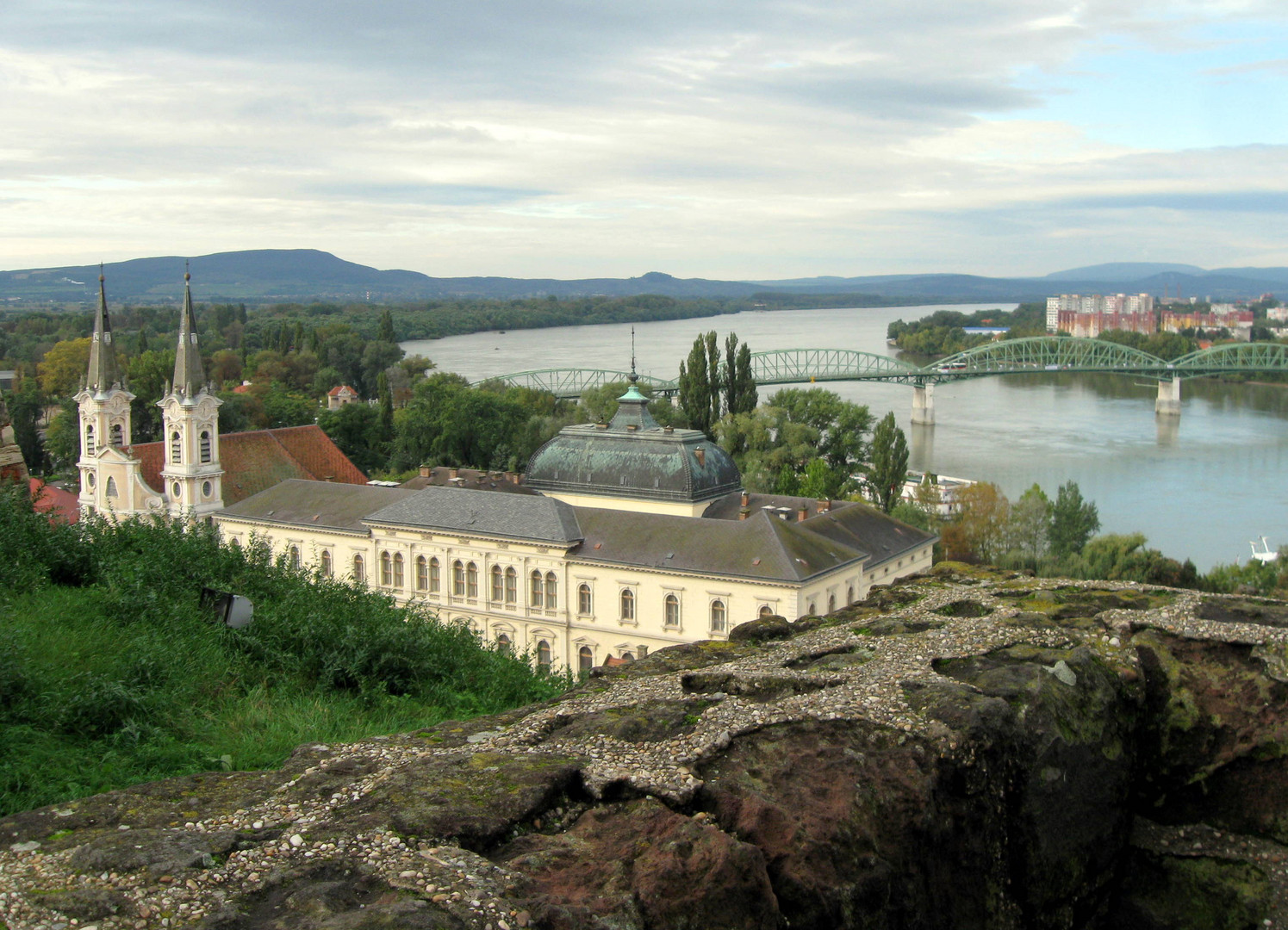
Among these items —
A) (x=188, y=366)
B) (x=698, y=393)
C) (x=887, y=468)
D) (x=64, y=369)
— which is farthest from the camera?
(x=64, y=369)

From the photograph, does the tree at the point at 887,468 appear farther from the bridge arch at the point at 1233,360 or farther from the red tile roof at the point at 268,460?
the bridge arch at the point at 1233,360

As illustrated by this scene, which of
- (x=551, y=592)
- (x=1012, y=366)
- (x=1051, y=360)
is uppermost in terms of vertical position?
(x=1051, y=360)

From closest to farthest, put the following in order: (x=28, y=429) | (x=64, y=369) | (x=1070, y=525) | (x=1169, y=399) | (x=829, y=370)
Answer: (x=1070, y=525), (x=28, y=429), (x=64, y=369), (x=1169, y=399), (x=829, y=370)

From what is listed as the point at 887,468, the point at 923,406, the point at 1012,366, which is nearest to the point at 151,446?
the point at 887,468

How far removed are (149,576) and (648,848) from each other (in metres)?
7.79

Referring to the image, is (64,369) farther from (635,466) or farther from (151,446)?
(635,466)

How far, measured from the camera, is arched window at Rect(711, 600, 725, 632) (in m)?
26.2

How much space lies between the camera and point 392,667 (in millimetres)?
10523

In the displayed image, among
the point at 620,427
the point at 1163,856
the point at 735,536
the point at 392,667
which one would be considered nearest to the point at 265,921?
the point at 392,667

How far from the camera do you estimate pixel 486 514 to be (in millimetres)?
29719

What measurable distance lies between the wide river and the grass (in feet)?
112

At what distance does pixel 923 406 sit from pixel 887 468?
3791 centimetres

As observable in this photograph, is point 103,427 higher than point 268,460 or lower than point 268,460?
higher

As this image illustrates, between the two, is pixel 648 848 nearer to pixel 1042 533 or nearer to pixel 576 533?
pixel 576 533
